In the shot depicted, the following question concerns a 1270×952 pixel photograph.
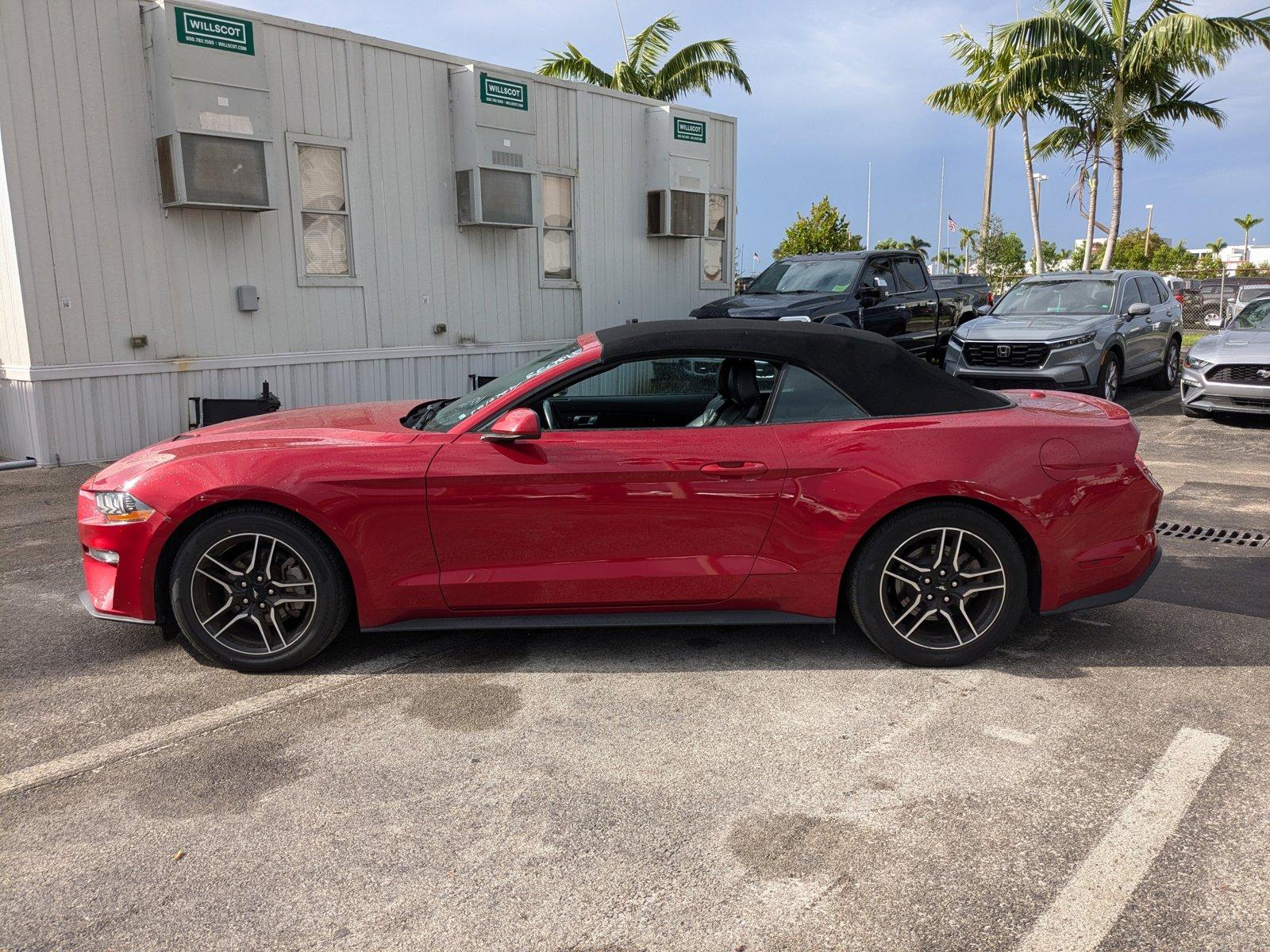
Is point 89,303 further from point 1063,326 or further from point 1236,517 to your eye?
point 1063,326

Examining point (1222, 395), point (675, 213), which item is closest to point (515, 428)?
point (1222, 395)

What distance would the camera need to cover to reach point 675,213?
1441 centimetres

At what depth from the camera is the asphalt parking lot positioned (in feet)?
8.50

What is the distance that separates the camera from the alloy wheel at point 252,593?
4.06 m

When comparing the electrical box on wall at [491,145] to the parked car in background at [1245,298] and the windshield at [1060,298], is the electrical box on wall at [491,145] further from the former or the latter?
the parked car in background at [1245,298]

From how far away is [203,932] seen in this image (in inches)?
99.8

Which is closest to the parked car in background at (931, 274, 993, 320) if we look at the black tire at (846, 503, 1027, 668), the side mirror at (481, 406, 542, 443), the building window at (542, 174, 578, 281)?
the building window at (542, 174, 578, 281)

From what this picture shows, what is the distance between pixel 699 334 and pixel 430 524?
54.1 inches

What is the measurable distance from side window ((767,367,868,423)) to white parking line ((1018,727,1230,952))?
1708 mm

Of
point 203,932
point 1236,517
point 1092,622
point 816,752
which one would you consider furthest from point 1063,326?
point 203,932

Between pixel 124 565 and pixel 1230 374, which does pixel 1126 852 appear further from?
pixel 1230 374

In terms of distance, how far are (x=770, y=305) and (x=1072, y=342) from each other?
Result: 11.3 feet

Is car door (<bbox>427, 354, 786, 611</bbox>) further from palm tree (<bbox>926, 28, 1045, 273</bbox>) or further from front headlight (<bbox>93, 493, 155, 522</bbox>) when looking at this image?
palm tree (<bbox>926, 28, 1045, 273</bbox>)

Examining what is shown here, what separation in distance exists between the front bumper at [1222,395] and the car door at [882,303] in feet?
11.0
